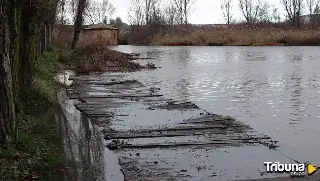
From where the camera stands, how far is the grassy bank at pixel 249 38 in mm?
52384

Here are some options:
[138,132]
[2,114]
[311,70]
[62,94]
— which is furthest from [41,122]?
[311,70]

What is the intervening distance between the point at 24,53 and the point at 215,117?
15.8ft

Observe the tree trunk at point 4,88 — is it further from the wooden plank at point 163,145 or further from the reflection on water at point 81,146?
the wooden plank at point 163,145

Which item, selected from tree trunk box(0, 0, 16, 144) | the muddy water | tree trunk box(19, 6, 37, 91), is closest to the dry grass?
the muddy water

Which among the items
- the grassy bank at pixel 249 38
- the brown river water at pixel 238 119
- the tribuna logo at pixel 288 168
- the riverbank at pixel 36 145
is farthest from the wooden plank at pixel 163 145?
the grassy bank at pixel 249 38

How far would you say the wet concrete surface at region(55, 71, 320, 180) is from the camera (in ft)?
21.7

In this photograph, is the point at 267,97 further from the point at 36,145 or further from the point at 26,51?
the point at 36,145

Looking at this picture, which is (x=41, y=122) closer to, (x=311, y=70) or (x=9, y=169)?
(x=9, y=169)

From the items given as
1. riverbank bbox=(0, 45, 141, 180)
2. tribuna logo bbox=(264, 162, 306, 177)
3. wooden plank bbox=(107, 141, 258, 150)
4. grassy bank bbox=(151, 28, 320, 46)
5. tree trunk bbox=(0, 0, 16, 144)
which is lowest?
tribuna logo bbox=(264, 162, 306, 177)

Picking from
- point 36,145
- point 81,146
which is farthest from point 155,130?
point 36,145

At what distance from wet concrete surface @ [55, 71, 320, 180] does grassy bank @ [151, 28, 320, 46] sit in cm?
4225

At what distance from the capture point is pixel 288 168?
6.65 metres

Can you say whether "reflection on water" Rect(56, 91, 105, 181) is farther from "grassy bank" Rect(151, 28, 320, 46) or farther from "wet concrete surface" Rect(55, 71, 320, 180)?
"grassy bank" Rect(151, 28, 320, 46)

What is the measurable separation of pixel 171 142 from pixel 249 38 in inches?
1958
